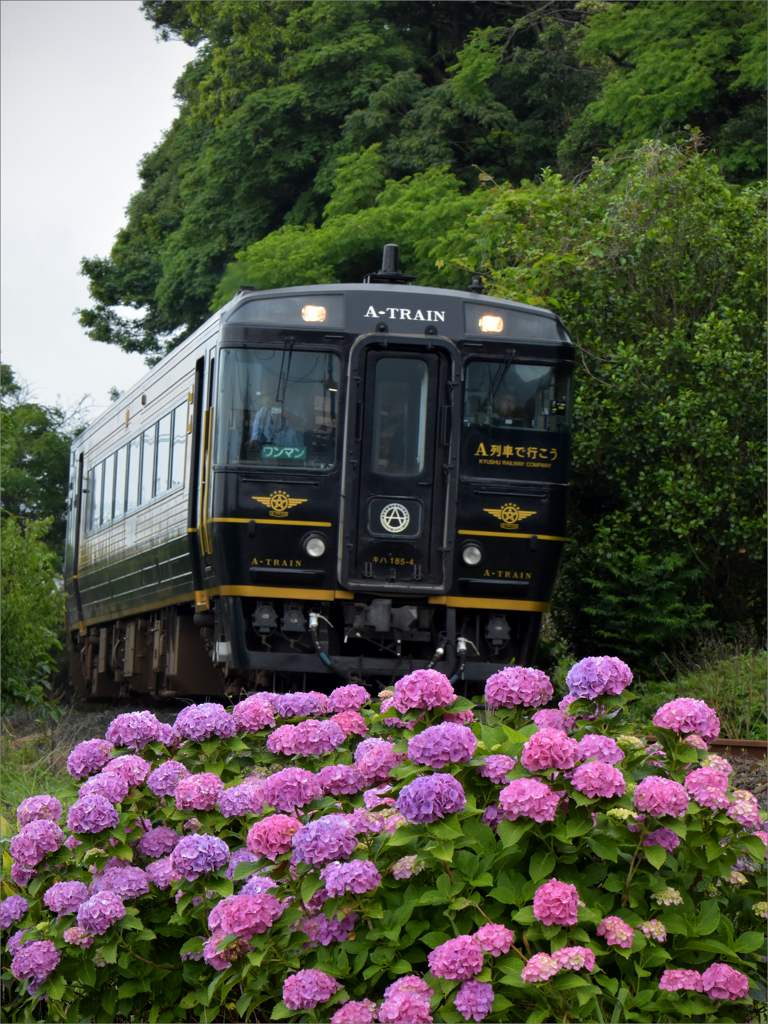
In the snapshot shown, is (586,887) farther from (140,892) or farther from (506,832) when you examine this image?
(140,892)

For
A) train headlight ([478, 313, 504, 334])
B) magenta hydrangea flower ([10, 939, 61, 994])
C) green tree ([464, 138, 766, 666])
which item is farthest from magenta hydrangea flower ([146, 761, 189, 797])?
green tree ([464, 138, 766, 666])

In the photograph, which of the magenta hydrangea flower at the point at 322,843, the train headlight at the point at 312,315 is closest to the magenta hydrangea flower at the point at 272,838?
the magenta hydrangea flower at the point at 322,843

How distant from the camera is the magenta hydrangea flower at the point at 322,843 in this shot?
3.20 meters

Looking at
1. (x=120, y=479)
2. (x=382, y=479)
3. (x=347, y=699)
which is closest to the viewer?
(x=347, y=699)

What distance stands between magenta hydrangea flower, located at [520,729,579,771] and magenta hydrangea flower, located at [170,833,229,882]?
2.95 feet

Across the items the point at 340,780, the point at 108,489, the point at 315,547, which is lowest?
the point at 340,780

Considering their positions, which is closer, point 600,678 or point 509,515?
point 600,678

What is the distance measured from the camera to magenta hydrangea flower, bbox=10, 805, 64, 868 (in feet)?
12.4

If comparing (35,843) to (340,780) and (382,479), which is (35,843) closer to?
(340,780)

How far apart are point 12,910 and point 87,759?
1.74ft

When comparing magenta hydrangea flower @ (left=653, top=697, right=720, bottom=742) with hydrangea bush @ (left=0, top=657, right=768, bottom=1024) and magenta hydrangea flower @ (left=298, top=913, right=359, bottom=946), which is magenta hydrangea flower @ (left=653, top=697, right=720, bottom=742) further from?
magenta hydrangea flower @ (left=298, top=913, right=359, bottom=946)

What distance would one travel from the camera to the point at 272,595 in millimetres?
9602

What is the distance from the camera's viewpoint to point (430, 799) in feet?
10.4

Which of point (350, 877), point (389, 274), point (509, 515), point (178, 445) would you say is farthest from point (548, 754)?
point (178, 445)
